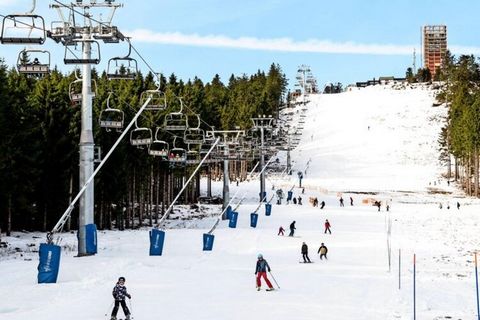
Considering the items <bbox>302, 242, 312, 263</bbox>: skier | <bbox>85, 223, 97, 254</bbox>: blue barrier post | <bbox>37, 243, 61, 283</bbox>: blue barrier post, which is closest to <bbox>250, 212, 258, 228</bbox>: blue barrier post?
<bbox>302, 242, 312, 263</bbox>: skier

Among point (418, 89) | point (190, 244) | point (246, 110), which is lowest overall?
point (190, 244)

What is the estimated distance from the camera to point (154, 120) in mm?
55656

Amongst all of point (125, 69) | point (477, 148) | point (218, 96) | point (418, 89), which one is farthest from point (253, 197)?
point (418, 89)

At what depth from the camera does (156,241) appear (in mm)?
27047

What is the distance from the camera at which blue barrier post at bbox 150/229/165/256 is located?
26.9 meters

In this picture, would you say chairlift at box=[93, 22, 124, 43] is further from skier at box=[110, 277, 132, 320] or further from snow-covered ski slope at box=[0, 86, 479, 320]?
skier at box=[110, 277, 132, 320]

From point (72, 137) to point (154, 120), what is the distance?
48.4 ft

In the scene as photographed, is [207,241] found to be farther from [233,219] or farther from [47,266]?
[233,219]

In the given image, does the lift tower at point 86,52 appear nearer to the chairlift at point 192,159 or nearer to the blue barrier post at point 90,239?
the blue barrier post at point 90,239

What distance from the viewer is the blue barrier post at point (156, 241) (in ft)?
88.3

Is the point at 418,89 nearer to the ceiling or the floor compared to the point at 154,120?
nearer to the ceiling

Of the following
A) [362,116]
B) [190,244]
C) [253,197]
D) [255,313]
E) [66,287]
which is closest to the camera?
[255,313]

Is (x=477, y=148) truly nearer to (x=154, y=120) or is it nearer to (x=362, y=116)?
(x=154, y=120)

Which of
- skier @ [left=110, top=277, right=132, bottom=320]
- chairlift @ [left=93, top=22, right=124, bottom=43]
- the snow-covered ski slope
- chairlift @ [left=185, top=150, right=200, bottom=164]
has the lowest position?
the snow-covered ski slope
